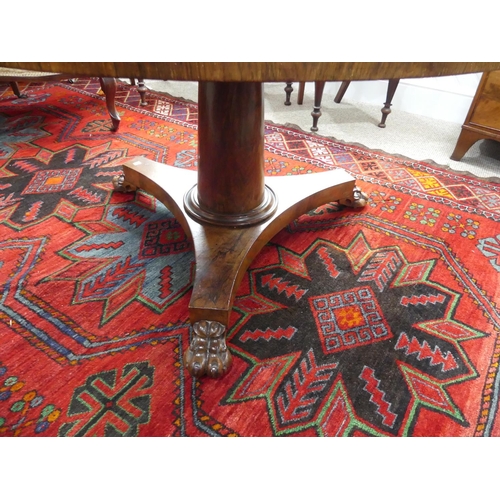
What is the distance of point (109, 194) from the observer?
1600 millimetres

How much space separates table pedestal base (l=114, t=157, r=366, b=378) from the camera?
3.04 ft

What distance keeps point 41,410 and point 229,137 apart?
80cm

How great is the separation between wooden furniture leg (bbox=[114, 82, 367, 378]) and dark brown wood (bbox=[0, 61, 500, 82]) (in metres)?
0.44

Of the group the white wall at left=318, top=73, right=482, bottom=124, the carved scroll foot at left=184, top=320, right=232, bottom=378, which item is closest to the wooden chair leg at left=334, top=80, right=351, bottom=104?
the white wall at left=318, top=73, right=482, bottom=124

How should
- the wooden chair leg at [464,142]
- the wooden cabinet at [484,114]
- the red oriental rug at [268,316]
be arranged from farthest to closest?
the wooden chair leg at [464,142] < the wooden cabinet at [484,114] < the red oriental rug at [268,316]

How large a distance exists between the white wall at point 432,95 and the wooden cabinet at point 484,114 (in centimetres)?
60

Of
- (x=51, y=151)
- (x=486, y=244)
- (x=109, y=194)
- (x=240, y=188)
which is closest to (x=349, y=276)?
(x=240, y=188)

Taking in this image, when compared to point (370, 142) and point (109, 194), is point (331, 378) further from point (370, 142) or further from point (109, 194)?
point (370, 142)

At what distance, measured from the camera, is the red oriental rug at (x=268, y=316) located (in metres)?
0.86

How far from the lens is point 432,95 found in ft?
8.14

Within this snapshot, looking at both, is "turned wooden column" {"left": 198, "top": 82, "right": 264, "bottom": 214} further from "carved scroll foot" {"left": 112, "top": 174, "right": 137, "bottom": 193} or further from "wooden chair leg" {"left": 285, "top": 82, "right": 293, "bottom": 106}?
"wooden chair leg" {"left": 285, "top": 82, "right": 293, "bottom": 106}

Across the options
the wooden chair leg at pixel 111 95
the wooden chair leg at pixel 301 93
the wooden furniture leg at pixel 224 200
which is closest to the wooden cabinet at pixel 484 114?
the wooden furniture leg at pixel 224 200

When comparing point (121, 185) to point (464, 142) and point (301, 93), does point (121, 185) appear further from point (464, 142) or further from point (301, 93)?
point (464, 142)

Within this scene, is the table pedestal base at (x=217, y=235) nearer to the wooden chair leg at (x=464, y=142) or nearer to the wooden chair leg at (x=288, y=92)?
the wooden chair leg at (x=464, y=142)
